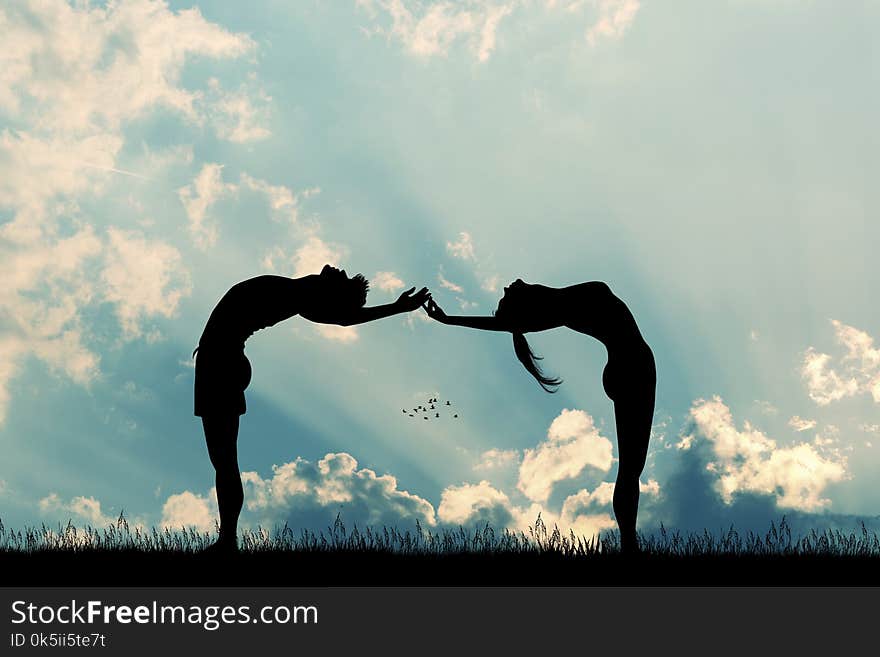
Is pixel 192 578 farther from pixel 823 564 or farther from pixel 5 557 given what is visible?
pixel 823 564

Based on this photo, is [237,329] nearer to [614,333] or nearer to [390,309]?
[390,309]

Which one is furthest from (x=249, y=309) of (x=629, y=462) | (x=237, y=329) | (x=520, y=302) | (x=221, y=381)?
(x=629, y=462)

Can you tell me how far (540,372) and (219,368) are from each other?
4.13 m

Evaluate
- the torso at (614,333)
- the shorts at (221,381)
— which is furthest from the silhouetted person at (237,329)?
the torso at (614,333)

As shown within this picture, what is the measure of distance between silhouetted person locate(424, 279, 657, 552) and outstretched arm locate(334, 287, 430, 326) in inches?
42.2

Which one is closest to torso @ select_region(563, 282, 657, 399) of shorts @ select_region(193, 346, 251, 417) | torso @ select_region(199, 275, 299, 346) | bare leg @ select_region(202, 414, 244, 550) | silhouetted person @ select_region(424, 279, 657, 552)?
silhouetted person @ select_region(424, 279, 657, 552)

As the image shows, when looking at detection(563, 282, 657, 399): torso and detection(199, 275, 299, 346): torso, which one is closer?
detection(563, 282, 657, 399): torso

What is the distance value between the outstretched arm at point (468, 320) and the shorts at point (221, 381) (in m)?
2.48

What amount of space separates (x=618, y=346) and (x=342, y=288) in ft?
11.8

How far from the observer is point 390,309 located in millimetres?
12727

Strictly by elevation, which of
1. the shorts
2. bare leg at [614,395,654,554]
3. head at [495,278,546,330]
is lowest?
bare leg at [614,395,654,554]

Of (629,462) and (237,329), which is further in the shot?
(237,329)

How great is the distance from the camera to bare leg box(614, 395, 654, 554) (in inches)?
476

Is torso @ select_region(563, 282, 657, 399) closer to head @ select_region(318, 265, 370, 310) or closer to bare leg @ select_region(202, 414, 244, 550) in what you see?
head @ select_region(318, 265, 370, 310)
